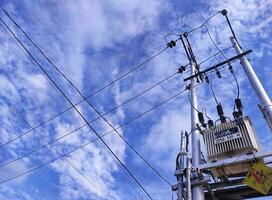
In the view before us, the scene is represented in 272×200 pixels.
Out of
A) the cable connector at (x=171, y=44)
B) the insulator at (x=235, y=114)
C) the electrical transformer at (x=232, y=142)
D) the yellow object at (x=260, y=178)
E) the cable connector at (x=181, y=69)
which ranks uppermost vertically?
the cable connector at (x=171, y=44)

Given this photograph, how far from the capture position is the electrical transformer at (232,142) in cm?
488

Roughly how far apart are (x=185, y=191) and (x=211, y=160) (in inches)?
31.3

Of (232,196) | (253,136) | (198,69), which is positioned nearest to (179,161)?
(232,196)

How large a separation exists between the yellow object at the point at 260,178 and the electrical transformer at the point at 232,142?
0.24 metres

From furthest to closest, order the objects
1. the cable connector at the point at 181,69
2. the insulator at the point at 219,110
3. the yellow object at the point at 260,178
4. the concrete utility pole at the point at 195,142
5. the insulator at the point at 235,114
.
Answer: the cable connector at the point at 181,69, the insulator at the point at 219,110, the insulator at the point at 235,114, the concrete utility pole at the point at 195,142, the yellow object at the point at 260,178

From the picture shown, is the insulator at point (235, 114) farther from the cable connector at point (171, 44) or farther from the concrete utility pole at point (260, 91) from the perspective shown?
the cable connector at point (171, 44)

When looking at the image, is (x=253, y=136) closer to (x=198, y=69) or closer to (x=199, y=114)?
(x=199, y=114)

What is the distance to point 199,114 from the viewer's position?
662cm

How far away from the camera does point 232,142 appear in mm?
5090

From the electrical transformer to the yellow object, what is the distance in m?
0.24

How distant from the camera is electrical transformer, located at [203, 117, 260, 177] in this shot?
16.0ft

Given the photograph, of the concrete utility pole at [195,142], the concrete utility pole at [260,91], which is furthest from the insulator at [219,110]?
the concrete utility pole at [260,91]

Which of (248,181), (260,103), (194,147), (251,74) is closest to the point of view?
(248,181)

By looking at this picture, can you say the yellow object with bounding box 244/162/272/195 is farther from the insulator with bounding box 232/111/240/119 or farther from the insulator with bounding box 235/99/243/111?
the insulator with bounding box 235/99/243/111
